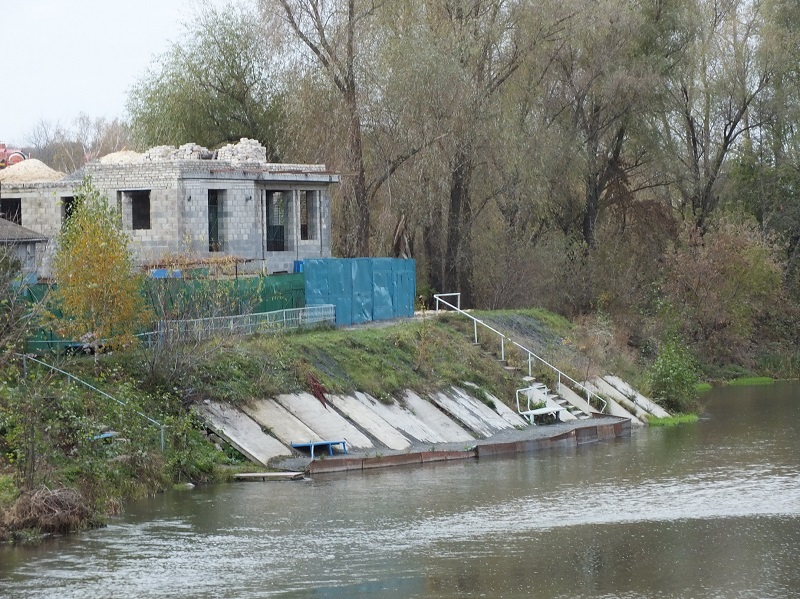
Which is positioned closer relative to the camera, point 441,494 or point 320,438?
point 441,494

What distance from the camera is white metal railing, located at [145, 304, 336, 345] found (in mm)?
31375

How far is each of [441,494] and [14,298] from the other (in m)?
10.1

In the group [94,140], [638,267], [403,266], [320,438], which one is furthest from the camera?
[94,140]

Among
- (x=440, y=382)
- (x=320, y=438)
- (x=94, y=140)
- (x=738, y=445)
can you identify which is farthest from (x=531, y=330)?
(x=94, y=140)

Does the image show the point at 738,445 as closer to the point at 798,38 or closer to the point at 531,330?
the point at 531,330

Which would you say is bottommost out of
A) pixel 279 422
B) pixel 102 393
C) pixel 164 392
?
pixel 279 422

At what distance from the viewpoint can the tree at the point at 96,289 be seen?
31281mm

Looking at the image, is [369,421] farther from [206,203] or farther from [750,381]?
[750,381]

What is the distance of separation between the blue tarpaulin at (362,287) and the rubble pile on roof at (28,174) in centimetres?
1376

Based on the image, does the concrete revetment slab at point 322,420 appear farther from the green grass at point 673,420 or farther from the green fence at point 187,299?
the green grass at point 673,420

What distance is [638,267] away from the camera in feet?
217

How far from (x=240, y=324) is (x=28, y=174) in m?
19.8

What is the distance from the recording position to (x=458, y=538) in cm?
2277

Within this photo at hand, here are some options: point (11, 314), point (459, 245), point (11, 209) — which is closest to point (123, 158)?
point (11, 209)
